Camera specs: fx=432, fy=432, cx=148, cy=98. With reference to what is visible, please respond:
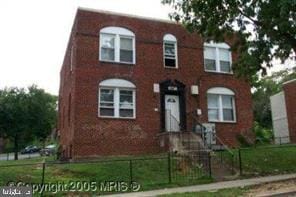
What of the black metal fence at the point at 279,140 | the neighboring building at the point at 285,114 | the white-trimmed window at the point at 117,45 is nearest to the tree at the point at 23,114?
Result: the white-trimmed window at the point at 117,45

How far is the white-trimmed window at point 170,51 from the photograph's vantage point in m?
26.6

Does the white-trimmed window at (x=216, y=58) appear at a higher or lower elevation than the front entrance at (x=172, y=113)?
higher

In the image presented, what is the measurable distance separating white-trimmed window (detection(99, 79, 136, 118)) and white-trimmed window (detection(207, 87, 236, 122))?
207 inches

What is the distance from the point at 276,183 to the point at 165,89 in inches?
438

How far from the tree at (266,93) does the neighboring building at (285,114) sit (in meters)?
13.2

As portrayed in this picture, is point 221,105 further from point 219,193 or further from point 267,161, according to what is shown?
point 219,193

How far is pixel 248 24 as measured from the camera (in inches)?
786

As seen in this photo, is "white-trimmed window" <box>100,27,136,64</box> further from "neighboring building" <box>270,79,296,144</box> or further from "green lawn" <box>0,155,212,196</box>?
"neighboring building" <box>270,79,296,144</box>

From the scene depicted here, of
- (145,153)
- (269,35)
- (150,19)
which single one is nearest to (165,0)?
(269,35)

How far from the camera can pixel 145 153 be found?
2408 centimetres

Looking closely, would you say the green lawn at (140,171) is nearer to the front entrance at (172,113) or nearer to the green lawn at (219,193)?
the green lawn at (219,193)

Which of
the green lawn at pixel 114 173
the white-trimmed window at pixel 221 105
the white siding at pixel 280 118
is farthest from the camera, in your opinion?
the white siding at pixel 280 118

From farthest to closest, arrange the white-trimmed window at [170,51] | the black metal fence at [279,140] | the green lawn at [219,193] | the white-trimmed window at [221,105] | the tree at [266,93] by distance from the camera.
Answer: the tree at [266,93]
the black metal fence at [279,140]
the white-trimmed window at [221,105]
the white-trimmed window at [170,51]
the green lawn at [219,193]

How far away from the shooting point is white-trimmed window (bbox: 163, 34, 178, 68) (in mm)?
26569
